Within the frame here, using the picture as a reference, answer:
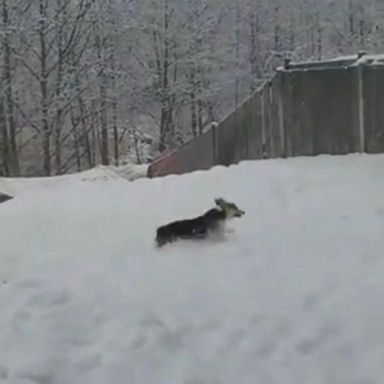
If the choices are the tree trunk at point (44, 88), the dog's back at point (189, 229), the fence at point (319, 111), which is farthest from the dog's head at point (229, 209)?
the tree trunk at point (44, 88)

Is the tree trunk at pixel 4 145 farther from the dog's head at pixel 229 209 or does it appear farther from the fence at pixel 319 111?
the dog's head at pixel 229 209

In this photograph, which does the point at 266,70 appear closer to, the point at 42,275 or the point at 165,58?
the point at 165,58

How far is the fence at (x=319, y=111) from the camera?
26.5 ft

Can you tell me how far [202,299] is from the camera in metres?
4.22

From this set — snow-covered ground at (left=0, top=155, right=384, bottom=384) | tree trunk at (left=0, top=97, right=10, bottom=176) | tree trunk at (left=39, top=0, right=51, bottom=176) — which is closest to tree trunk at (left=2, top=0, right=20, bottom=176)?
tree trunk at (left=0, top=97, right=10, bottom=176)

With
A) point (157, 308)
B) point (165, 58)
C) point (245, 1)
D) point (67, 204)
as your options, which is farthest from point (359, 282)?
point (245, 1)

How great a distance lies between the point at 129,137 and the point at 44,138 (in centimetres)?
655

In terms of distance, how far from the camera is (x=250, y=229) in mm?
5320

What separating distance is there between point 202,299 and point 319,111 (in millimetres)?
4986

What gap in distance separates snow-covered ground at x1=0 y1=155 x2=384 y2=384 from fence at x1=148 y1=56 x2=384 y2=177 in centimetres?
200

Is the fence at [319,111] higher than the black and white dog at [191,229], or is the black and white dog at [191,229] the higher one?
the fence at [319,111]

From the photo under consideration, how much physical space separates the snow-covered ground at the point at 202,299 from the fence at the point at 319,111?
6.55 feet

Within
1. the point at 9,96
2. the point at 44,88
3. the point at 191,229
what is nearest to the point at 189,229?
the point at 191,229

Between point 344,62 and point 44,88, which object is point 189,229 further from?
point 44,88
